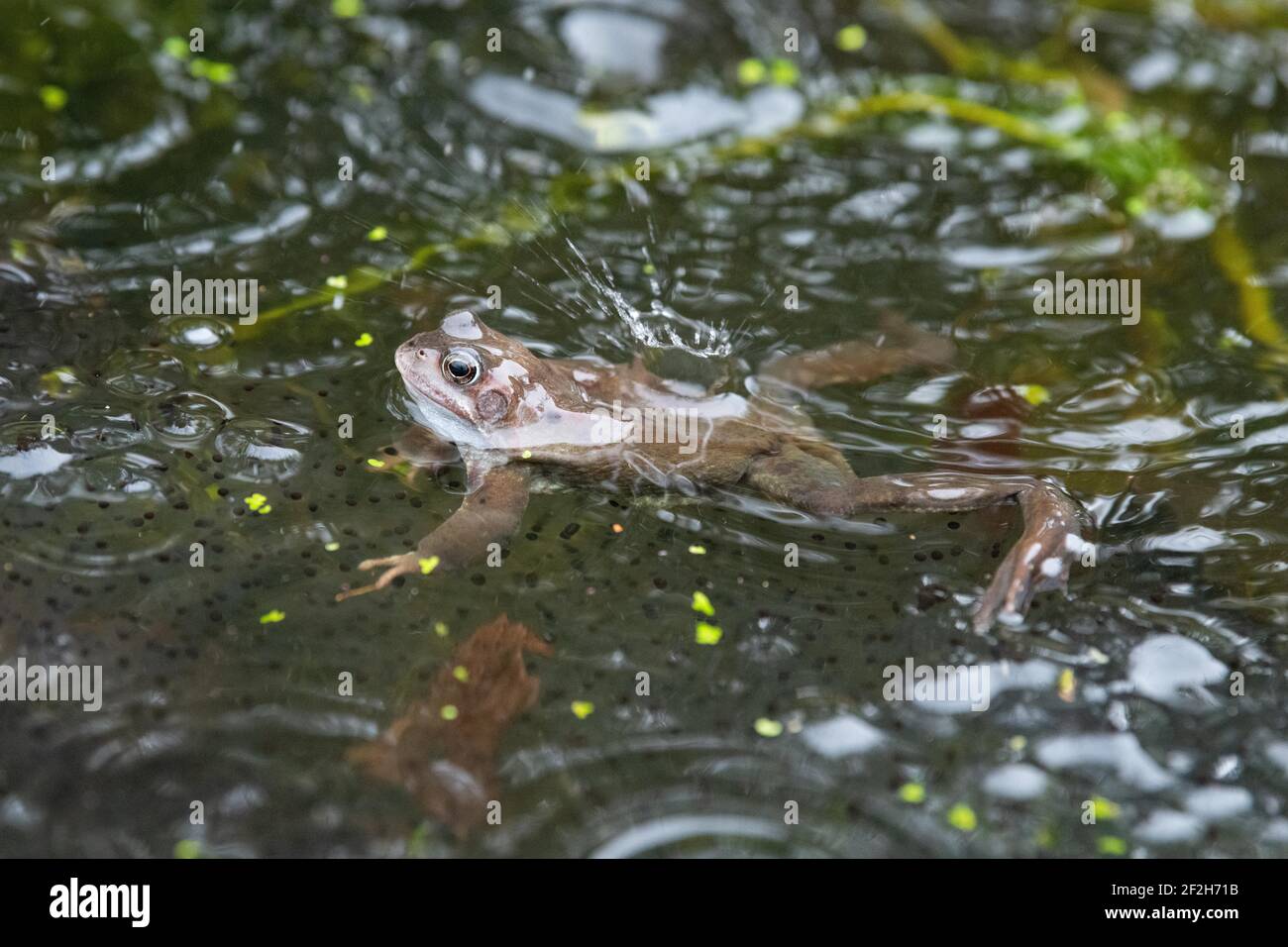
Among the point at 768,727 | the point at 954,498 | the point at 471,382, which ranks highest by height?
the point at 471,382

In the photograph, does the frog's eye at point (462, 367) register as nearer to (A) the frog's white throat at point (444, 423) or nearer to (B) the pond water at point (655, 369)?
(A) the frog's white throat at point (444, 423)

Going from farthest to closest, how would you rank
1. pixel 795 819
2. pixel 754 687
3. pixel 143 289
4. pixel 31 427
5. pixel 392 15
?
pixel 392 15, pixel 143 289, pixel 31 427, pixel 754 687, pixel 795 819

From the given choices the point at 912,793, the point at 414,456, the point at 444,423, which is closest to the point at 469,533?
the point at 414,456

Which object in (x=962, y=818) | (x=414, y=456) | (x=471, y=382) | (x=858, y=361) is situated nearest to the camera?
(x=962, y=818)

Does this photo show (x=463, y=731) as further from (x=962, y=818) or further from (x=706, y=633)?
(x=962, y=818)

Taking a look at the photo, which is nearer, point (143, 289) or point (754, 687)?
point (754, 687)
